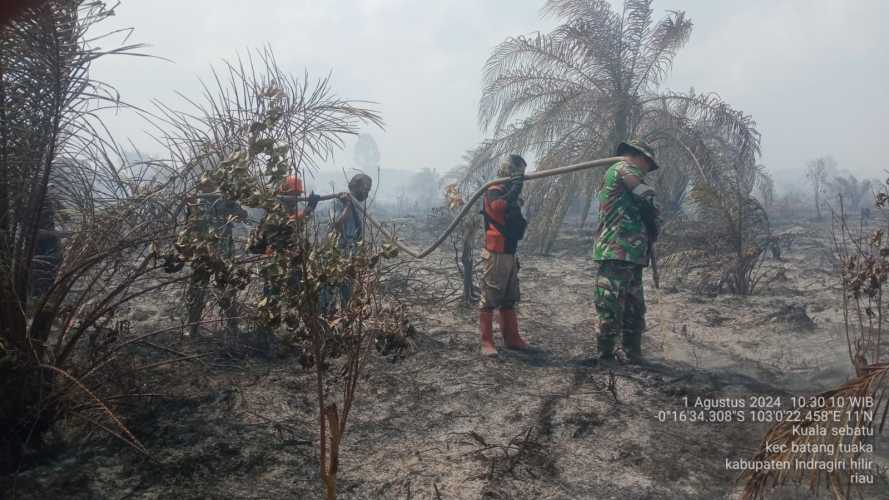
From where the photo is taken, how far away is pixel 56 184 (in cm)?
307

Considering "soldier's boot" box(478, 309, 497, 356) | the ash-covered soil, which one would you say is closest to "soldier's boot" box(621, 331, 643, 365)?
the ash-covered soil

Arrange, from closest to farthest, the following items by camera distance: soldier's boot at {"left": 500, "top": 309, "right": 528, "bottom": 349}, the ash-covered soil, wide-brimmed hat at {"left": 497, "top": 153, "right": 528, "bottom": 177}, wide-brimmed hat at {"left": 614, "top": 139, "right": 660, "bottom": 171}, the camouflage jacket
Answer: the ash-covered soil < the camouflage jacket < wide-brimmed hat at {"left": 614, "top": 139, "right": 660, "bottom": 171} < wide-brimmed hat at {"left": 497, "top": 153, "right": 528, "bottom": 177} < soldier's boot at {"left": 500, "top": 309, "right": 528, "bottom": 349}

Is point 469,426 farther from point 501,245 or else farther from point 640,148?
point 640,148

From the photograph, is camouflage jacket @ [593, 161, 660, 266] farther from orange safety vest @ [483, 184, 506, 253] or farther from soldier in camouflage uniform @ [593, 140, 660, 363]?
orange safety vest @ [483, 184, 506, 253]

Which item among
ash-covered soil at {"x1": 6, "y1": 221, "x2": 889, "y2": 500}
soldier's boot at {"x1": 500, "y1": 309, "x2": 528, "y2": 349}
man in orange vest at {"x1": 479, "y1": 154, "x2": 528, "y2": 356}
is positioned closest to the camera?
ash-covered soil at {"x1": 6, "y1": 221, "x2": 889, "y2": 500}

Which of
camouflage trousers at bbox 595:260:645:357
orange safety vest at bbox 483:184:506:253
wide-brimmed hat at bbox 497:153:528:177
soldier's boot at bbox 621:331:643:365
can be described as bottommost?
soldier's boot at bbox 621:331:643:365

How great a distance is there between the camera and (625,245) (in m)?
4.36

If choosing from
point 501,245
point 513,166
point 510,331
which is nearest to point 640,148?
point 513,166

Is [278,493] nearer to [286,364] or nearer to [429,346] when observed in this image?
[286,364]

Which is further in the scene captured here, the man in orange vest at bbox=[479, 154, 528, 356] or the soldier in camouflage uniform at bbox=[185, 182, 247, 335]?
the man in orange vest at bbox=[479, 154, 528, 356]

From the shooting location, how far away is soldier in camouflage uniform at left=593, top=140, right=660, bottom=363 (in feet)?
14.4

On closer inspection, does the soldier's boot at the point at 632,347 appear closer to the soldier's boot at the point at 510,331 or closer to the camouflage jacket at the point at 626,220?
the camouflage jacket at the point at 626,220

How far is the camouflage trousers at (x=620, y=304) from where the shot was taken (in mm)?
4406

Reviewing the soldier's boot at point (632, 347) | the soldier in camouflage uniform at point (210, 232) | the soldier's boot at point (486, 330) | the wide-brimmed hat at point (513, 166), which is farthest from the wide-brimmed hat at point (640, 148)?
the soldier in camouflage uniform at point (210, 232)
